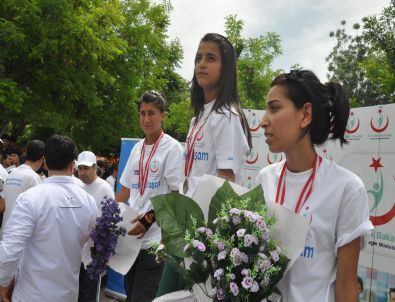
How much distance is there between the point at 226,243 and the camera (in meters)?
1.49

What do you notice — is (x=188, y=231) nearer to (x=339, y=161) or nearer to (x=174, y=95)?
(x=339, y=161)

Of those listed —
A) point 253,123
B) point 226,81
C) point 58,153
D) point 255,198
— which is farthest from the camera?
point 253,123

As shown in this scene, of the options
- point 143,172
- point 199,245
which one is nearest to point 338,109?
point 199,245

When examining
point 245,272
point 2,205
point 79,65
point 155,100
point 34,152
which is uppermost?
point 79,65

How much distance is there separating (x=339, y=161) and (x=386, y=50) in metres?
10.0

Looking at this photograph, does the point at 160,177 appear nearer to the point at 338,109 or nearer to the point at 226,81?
the point at 226,81

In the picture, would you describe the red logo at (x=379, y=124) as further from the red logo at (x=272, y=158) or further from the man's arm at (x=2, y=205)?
the man's arm at (x=2, y=205)

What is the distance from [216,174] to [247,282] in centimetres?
119

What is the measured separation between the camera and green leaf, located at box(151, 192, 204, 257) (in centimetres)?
164

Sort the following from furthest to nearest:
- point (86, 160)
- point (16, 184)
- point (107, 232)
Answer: point (86, 160) → point (16, 184) → point (107, 232)

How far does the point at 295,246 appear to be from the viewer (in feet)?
5.07

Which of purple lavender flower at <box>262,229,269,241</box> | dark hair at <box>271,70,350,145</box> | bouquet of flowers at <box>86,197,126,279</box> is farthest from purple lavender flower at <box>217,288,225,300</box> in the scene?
bouquet of flowers at <box>86,197,126,279</box>

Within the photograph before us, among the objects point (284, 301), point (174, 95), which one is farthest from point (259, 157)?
point (174, 95)

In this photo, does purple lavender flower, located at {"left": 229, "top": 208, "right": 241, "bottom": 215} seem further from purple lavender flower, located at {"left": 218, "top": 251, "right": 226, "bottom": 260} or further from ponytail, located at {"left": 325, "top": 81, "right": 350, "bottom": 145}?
ponytail, located at {"left": 325, "top": 81, "right": 350, "bottom": 145}
